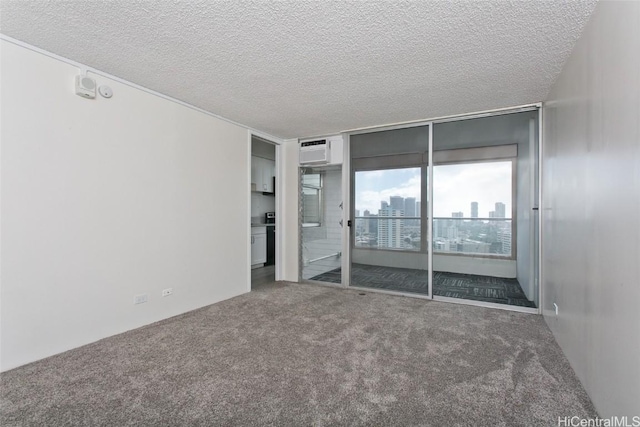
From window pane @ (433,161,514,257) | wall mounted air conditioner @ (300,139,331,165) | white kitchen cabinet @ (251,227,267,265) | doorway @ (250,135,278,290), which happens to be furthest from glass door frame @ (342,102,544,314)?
white kitchen cabinet @ (251,227,267,265)

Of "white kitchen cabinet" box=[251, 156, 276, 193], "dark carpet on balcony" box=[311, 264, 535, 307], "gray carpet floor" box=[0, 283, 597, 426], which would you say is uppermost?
"white kitchen cabinet" box=[251, 156, 276, 193]

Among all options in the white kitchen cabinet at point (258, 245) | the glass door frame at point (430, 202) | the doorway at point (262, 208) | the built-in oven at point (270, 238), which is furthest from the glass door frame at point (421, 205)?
the built-in oven at point (270, 238)

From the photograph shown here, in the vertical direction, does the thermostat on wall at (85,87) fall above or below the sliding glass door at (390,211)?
above

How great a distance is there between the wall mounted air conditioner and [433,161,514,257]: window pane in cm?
160

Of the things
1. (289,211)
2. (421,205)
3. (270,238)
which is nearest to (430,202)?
(421,205)

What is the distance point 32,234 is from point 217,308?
1857 mm

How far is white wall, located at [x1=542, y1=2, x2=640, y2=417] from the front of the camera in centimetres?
129

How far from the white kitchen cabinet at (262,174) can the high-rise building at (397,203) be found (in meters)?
3.32

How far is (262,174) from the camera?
6.71 metres

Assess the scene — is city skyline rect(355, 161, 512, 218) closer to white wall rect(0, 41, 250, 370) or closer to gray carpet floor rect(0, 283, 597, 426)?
gray carpet floor rect(0, 283, 597, 426)

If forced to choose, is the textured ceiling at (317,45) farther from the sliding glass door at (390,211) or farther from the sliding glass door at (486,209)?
the sliding glass door at (390,211)

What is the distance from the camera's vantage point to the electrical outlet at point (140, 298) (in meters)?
2.87

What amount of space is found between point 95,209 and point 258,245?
3.91m

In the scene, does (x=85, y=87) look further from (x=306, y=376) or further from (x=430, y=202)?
(x=430, y=202)
